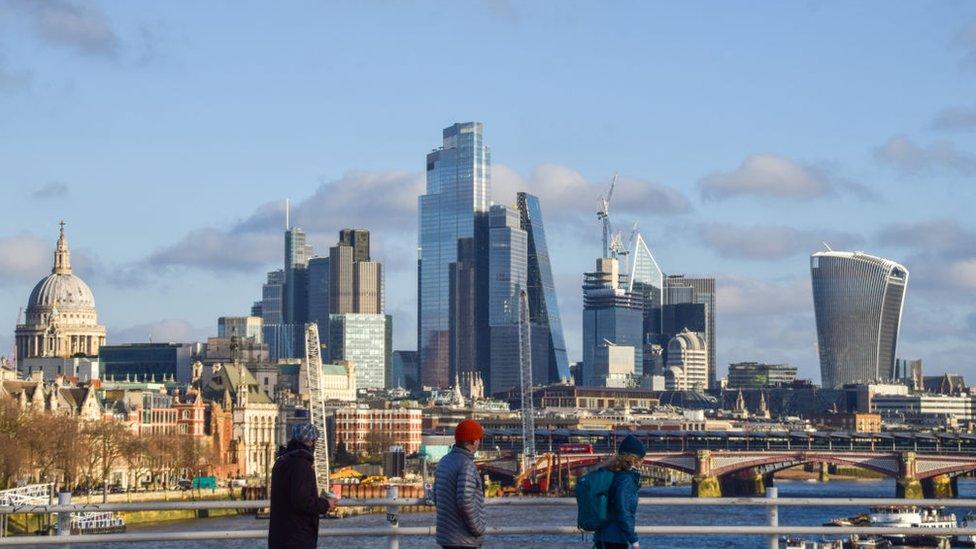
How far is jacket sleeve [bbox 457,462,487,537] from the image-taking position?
54.2 feet

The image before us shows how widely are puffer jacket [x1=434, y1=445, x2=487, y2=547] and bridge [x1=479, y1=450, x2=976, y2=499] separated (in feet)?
440

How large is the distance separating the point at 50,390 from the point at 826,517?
5960 cm

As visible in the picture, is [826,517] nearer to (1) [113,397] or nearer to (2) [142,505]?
(1) [113,397]

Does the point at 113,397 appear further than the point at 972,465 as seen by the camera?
Yes

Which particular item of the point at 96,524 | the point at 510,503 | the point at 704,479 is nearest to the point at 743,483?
the point at 704,479

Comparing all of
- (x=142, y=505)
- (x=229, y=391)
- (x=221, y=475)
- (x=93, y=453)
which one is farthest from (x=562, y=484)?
(x=142, y=505)

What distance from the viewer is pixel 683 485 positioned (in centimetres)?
18800

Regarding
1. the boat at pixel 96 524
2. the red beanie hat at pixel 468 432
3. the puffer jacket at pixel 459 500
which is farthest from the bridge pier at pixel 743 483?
the red beanie hat at pixel 468 432

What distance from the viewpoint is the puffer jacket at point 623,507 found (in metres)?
16.0

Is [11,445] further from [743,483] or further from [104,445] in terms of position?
[743,483]

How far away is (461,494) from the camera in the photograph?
16.6 m

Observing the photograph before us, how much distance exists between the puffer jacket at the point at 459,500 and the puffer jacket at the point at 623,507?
1.06 meters

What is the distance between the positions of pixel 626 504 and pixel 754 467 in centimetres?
15005

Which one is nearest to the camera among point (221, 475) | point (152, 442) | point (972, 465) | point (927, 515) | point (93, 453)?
point (927, 515)
